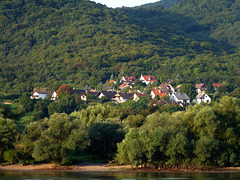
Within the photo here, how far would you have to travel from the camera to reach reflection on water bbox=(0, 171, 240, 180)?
41.7 m

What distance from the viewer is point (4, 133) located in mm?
50031

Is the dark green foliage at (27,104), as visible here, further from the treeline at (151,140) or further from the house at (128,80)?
the house at (128,80)

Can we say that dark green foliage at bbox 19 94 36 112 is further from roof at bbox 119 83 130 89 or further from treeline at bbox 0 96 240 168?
roof at bbox 119 83 130 89

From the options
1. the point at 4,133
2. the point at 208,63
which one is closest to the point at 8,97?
the point at 4,133

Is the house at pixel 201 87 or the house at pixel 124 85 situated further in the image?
the house at pixel 124 85

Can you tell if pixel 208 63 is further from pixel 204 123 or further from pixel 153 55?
pixel 204 123

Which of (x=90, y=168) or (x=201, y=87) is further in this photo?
(x=201, y=87)

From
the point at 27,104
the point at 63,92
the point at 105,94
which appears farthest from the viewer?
the point at 105,94

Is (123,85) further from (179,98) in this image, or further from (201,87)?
(179,98)

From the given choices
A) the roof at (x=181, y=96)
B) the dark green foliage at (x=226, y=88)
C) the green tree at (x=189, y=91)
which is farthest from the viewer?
the dark green foliage at (x=226, y=88)

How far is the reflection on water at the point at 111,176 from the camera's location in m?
41.7

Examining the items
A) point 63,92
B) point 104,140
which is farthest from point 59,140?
point 63,92

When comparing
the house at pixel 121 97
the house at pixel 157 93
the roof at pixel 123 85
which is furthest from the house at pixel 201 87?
the house at pixel 121 97

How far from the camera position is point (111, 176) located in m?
43.6
